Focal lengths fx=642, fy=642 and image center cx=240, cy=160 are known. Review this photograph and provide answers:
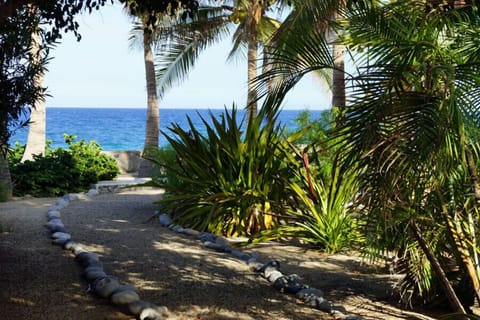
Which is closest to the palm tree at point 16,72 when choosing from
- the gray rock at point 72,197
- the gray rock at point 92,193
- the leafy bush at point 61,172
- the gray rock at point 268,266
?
the gray rock at point 268,266

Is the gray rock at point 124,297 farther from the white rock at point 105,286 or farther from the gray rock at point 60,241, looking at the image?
the gray rock at point 60,241

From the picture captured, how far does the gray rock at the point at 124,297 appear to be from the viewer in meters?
4.51

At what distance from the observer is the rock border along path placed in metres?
4.48

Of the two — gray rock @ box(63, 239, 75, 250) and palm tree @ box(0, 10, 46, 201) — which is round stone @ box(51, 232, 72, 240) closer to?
gray rock @ box(63, 239, 75, 250)

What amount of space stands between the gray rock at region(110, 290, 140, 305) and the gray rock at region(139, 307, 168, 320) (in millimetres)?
199

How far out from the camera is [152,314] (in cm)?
432

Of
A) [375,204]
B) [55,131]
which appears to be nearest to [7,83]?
[375,204]

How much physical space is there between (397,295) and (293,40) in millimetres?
2550

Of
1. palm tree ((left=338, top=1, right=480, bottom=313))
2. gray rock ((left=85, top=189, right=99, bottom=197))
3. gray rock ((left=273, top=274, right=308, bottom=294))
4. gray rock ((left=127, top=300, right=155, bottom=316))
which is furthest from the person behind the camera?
gray rock ((left=85, top=189, right=99, bottom=197))

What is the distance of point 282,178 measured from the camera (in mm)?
7570

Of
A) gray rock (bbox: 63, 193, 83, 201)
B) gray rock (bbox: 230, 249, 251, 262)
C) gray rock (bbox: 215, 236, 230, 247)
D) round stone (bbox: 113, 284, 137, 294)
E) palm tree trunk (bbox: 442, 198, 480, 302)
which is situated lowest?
gray rock (bbox: 63, 193, 83, 201)

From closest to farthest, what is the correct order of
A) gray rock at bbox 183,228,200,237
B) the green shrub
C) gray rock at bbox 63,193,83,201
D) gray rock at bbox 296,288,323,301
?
gray rock at bbox 296,288,323,301
gray rock at bbox 183,228,200,237
gray rock at bbox 63,193,83,201
the green shrub

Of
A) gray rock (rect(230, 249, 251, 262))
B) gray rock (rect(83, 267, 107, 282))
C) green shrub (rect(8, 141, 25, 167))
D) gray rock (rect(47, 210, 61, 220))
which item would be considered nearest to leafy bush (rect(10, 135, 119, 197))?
green shrub (rect(8, 141, 25, 167))

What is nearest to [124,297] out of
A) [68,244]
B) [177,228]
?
[68,244]
